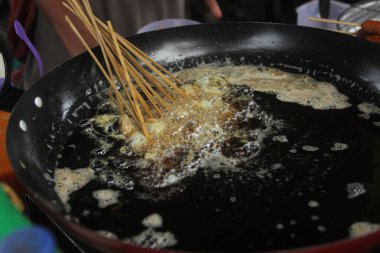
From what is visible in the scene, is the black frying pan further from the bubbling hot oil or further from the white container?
the white container

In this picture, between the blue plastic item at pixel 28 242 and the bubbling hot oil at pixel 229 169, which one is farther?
the bubbling hot oil at pixel 229 169

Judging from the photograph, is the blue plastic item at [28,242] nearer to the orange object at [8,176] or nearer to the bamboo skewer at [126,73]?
the orange object at [8,176]

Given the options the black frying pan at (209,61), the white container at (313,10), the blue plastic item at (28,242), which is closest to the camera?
the blue plastic item at (28,242)

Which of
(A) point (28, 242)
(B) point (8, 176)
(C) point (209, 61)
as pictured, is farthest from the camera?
(C) point (209, 61)

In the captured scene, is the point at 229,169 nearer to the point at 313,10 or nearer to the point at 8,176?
the point at 8,176

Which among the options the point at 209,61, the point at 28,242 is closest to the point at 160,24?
the point at 209,61

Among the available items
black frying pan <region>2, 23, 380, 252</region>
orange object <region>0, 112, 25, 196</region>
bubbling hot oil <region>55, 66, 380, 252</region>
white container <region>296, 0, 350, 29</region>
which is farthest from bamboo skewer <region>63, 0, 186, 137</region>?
white container <region>296, 0, 350, 29</region>

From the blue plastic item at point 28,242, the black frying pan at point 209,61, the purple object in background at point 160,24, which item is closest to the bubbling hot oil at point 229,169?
the black frying pan at point 209,61
